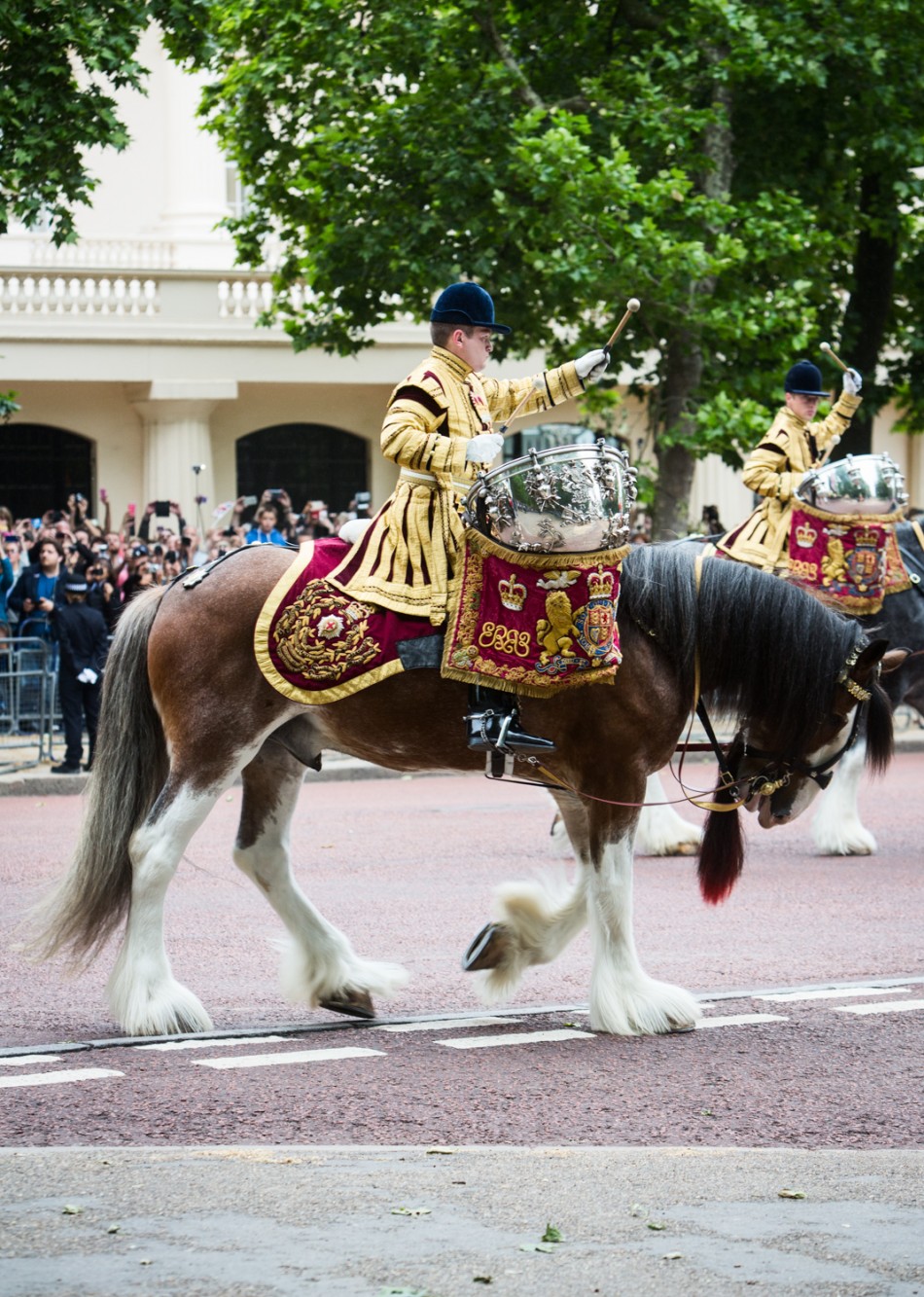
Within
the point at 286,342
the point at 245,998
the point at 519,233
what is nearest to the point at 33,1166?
the point at 245,998

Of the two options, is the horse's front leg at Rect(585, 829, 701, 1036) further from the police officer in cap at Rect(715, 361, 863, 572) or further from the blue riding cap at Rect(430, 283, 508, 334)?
the police officer in cap at Rect(715, 361, 863, 572)

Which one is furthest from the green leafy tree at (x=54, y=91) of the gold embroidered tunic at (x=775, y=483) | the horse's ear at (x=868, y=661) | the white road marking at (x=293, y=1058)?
the white road marking at (x=293, y=1058)

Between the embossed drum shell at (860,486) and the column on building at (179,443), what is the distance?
834 inches

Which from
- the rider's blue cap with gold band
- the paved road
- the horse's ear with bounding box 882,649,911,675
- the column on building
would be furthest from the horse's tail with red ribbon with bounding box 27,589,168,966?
the column on building

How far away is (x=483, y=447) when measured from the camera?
6688 millimetres

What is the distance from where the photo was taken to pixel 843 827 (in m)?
11.6

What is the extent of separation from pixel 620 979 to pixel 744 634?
1.34 metres

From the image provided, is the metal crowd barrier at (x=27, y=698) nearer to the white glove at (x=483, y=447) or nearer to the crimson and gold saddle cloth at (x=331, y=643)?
the crimson and gold saddle cloth at (x=331, y=643)

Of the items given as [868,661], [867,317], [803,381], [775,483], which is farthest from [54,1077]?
[867,317]

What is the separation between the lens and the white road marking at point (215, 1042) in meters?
6.59

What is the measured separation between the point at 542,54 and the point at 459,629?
638 inches

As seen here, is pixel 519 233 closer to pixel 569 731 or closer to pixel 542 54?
pixel 542 54

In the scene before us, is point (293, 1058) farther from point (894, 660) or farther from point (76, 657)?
point (76, 657)

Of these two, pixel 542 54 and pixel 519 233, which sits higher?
pixel 542 54
